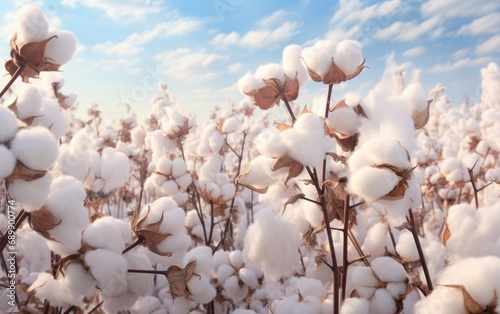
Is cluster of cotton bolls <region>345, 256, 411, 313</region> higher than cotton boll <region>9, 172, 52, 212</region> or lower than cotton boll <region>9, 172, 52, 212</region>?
lower

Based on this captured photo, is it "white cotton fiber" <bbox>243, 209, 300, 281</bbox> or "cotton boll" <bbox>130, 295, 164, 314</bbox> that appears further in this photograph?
"cotton boll" <bbox>130, 295, 164, 314</bbox>

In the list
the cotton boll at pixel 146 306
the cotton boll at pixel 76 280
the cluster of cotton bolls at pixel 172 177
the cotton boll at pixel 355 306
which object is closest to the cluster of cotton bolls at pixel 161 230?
the cotton boll at pixel 76 280

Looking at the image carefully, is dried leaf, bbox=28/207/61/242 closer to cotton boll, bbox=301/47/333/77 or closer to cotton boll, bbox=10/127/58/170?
cotton boll, bbox=10/127/58/170

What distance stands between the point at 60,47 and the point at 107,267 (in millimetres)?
510

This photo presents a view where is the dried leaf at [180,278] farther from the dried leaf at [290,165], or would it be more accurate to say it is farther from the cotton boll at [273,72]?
the cotton boll at [273,72]

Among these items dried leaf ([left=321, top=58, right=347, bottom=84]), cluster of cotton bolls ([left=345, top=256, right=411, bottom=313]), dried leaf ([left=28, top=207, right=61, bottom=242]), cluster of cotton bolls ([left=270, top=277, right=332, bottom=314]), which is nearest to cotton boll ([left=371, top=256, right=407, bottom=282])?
cluster of cotton bolls ([left=345, top=256, right=411, bottom=313])

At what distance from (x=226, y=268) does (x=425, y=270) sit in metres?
0.87

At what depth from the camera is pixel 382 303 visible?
88 centimetres

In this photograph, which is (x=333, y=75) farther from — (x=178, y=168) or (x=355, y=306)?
(x=178, y=168)

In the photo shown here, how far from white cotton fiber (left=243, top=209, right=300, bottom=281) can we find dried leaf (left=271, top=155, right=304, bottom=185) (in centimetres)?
25

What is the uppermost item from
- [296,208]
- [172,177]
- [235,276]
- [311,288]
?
[296,208]

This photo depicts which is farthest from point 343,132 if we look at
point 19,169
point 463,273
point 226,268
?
point 226,268

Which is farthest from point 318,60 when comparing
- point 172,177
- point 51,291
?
point 172,177

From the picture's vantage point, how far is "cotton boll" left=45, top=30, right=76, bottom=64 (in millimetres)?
946
